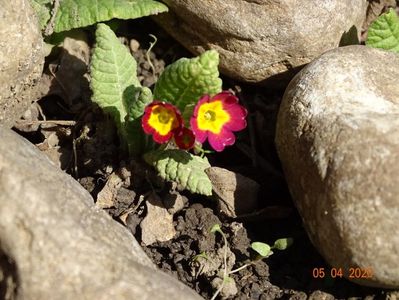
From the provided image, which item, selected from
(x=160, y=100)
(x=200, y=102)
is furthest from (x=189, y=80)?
(x=160, y=100)

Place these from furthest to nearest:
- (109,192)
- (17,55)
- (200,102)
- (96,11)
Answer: (96,11), (109,192), (17,55), (200,102)

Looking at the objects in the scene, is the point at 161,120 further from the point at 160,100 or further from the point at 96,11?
the point at 96,11

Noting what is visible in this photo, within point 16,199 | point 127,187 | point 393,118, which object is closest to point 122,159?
point 127,187

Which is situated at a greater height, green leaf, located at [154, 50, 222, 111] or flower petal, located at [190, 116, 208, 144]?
green leaf, located at [154, 50, 222, 111]

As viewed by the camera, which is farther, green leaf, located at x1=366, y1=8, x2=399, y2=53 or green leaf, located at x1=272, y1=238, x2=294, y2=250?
green leaf, located at x1=366, y1=8, x2=399, y2=53

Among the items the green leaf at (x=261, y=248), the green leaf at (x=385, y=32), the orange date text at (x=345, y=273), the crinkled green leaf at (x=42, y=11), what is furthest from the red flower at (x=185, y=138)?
the green leaf at (x=385, y=32)

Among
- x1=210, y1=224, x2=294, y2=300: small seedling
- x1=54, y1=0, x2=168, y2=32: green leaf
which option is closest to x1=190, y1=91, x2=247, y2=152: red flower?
x1=210, y1=224, x2=294, y2=300: small seedling

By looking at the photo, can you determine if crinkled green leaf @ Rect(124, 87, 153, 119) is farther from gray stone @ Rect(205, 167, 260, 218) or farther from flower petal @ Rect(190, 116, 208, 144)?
gray stone @ Rect(205, 167, 260, 218)
